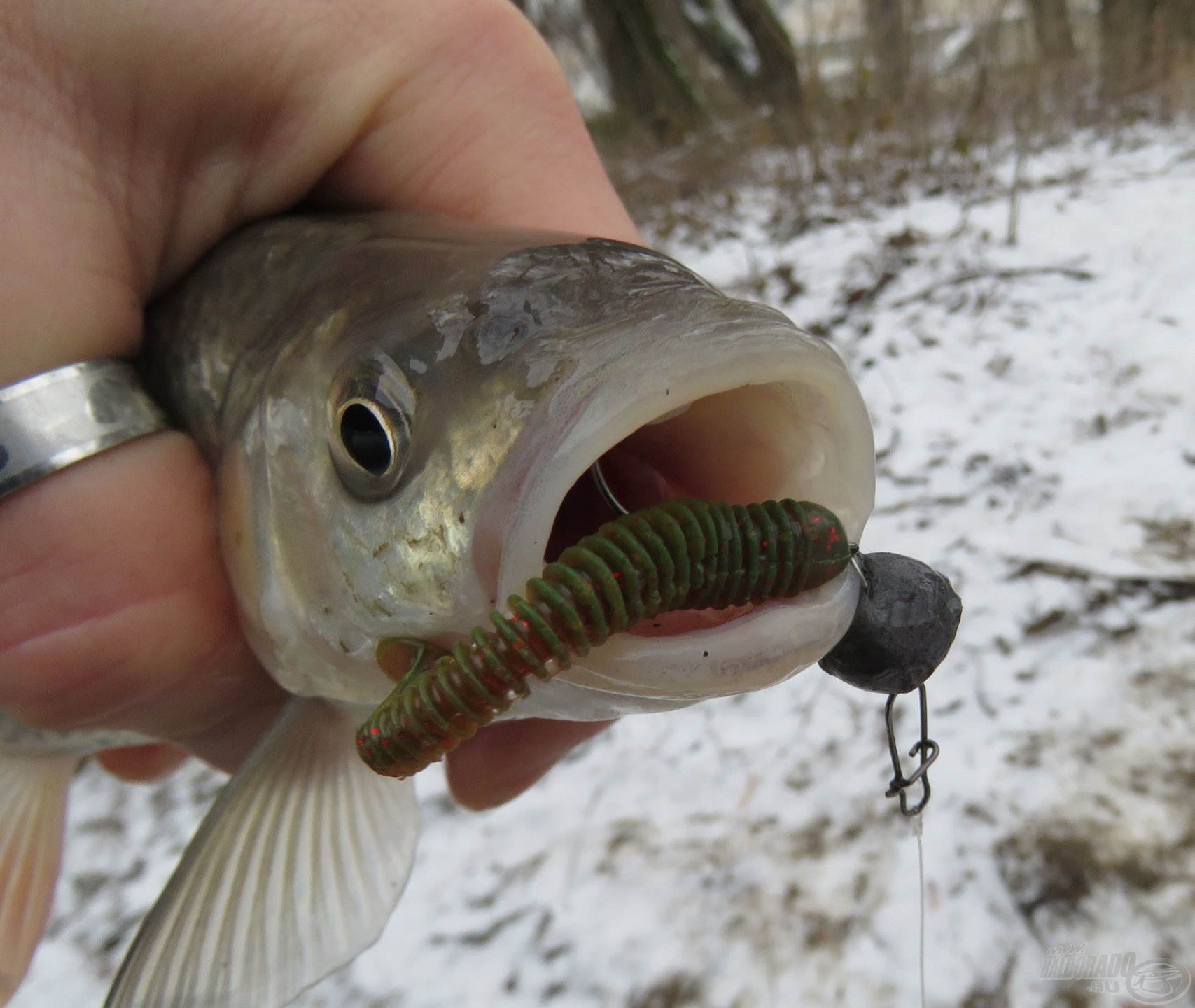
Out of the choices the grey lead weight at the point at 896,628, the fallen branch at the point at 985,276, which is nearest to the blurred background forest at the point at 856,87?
the fallen branch at the point at 985,276

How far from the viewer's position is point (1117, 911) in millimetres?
1722

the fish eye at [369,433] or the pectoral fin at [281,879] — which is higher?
the fish eye at [369,433]

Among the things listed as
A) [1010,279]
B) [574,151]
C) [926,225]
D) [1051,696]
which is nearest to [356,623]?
[574,151]

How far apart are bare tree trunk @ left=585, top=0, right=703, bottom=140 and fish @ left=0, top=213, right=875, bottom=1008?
10.1m

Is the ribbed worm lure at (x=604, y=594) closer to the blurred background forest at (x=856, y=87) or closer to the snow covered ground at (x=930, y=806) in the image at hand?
the snow covered ground at (x=930, y=806)

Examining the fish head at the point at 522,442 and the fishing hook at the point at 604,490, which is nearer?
the fish head at the point at 522,442

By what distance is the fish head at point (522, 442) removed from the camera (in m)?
0.91

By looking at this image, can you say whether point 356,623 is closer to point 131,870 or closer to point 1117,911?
point 1117,911

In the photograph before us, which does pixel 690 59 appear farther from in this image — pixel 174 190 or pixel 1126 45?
pixel 174 190

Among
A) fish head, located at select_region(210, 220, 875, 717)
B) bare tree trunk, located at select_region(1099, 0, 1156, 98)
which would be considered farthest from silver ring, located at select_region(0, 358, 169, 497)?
bare tree trunk, located at select_region(1099, 0, 1156, 98)

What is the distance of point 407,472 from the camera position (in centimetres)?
105

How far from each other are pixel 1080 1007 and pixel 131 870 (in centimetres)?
284

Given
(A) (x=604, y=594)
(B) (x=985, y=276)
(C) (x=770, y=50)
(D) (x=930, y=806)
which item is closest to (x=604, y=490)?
(A) (x=604, y=594)

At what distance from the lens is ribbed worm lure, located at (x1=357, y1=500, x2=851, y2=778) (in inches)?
32.2
